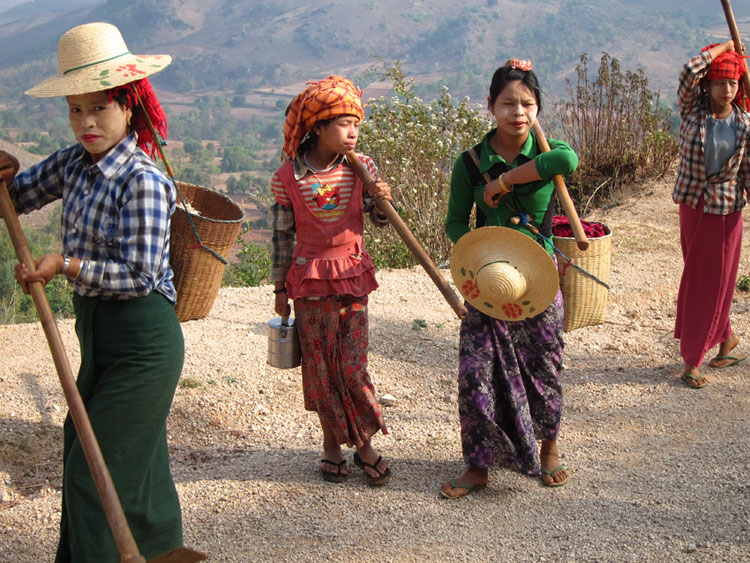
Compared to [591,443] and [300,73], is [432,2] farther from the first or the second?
[591,443]

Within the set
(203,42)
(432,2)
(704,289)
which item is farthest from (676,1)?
(704,289)

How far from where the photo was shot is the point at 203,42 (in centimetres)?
12556

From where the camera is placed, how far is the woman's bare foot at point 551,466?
3578mm

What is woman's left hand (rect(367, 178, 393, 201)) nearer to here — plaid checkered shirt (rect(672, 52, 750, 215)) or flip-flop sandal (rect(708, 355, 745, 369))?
plaid checkered shirt (rect(672, 52, 750, 215))

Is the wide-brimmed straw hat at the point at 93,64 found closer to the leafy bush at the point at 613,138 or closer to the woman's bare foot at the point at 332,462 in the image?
the woman's bare foot at the point at 332,462

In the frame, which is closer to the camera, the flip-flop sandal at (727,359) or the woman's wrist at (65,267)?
the woman's wrist at (65,267)

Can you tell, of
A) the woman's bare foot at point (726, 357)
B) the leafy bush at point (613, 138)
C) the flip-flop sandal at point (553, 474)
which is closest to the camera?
the flip-flop sandal at point (553, 474)

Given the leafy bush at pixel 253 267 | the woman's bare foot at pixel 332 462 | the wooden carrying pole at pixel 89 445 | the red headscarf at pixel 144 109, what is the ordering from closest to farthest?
the wooden carrying pole at pixel 89 445 → the red headscarf at pixel 144 109 → the woman's bare foot at pixel 332 462 → the leafy bush at pixel 253 267

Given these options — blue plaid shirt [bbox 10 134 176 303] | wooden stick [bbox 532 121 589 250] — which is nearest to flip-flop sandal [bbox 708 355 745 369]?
wooden stick [bbox 532 121 589 250]

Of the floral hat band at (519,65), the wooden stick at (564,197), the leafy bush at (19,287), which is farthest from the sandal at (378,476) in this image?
the leafy bush at (19,287)

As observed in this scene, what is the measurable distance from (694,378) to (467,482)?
2.03 metres

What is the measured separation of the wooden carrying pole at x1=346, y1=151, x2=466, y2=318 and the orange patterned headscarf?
19 cm

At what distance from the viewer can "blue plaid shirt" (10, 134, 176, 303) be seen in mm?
2363

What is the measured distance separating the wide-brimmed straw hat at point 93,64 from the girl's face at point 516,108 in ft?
4.23
